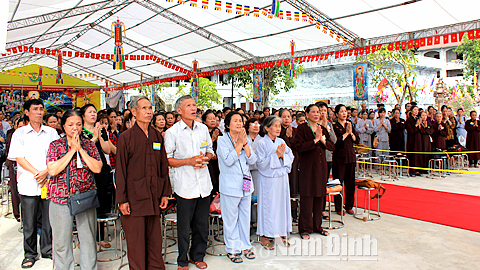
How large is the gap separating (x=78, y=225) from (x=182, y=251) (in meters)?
0.97

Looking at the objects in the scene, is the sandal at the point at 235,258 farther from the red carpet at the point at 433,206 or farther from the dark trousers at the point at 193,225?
the red carpet at the point at 433,206

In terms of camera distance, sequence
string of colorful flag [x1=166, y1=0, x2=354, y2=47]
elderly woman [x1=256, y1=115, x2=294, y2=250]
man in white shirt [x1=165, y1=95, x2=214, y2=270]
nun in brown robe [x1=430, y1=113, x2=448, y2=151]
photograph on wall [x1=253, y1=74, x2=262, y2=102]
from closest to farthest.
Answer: man in white shirt [x1=165, y1=95, x2=214, y2=270] < elderly woman [x1=256, y1=115, x2=294, y2=250] < string of colorful flag [x1=166, y1=0, x2=354, y2=47] < nun in brown robe [x1=430, y1=113, x2=448, y2=151] < photograph on wall [x1=253, y1=74, x2=262, y2=102]

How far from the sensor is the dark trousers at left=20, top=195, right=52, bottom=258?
135 inches

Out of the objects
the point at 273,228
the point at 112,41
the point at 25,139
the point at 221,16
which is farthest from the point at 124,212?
the point at 112,41

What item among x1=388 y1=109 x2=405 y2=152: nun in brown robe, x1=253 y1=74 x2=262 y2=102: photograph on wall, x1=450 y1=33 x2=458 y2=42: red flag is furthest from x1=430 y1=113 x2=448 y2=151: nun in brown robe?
x1=253 y1=74 x2=262 y2=102: photograph on wall

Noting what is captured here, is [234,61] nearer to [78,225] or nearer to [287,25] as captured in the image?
[287,25]

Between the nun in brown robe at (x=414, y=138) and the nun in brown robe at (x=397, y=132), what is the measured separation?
37cm

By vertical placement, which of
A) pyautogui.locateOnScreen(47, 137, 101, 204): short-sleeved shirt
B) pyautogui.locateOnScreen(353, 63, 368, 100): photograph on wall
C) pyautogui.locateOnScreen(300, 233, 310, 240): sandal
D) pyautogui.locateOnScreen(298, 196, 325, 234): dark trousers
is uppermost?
pyautogui.locateOnScreen(353, 63, 368, 100): photograph on wall

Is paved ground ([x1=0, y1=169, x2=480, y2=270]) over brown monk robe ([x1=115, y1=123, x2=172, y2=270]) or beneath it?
beneath

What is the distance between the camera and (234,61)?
13.8m

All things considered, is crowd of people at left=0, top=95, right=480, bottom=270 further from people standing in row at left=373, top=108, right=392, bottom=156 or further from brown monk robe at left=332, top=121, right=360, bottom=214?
people standing in row at left=373, top=108, right=392, bottom=156

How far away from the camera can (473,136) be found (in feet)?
34.3

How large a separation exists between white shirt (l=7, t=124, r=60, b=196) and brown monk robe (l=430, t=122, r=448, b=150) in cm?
908

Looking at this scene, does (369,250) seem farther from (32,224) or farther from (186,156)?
(32,224)
